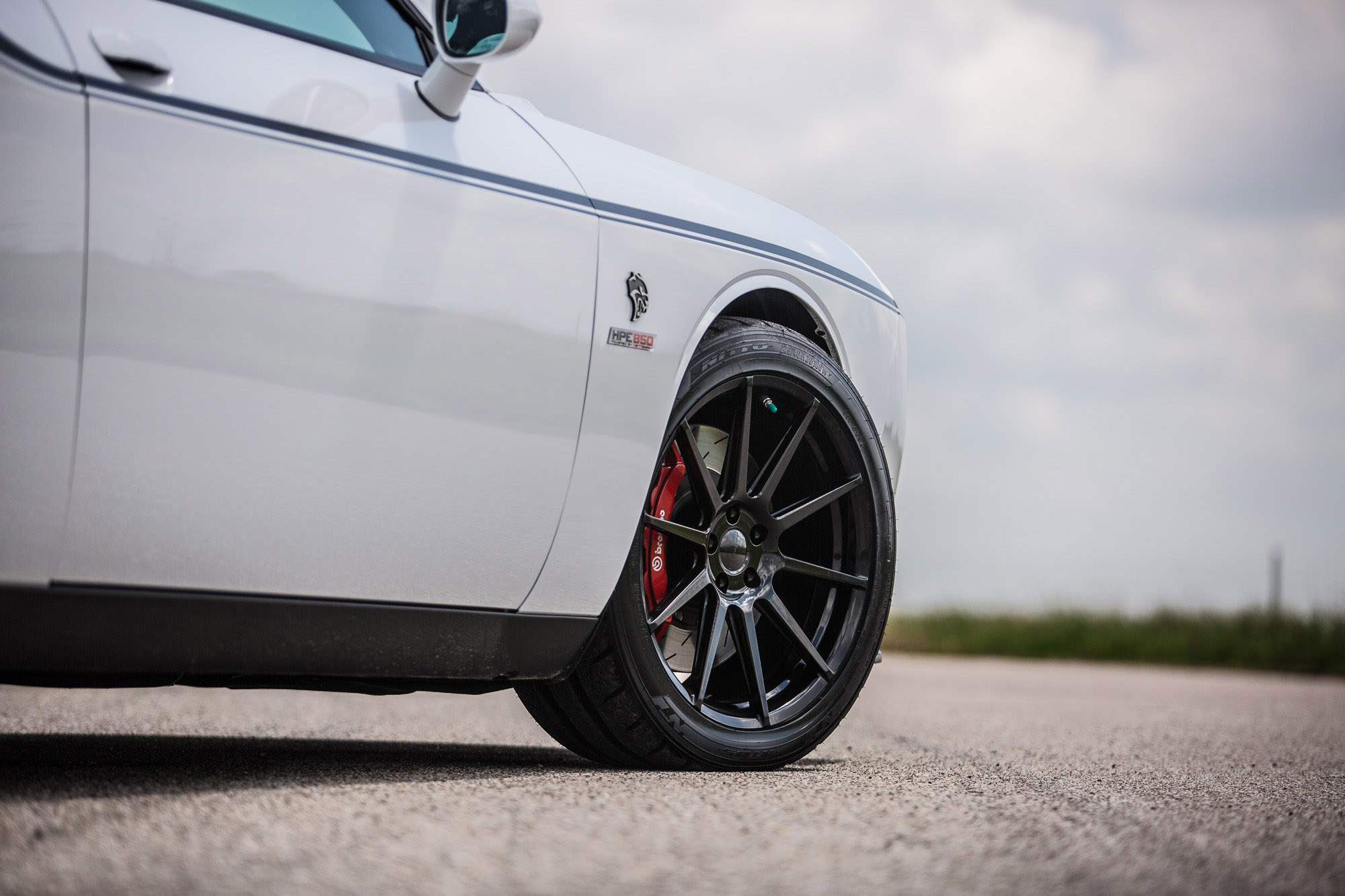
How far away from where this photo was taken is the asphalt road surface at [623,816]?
1.93 meters

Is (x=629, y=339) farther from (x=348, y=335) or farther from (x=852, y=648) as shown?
(x=852, y=648)

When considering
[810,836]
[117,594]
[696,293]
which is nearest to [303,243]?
[117,594]

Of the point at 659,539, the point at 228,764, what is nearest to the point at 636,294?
the point at 659,539

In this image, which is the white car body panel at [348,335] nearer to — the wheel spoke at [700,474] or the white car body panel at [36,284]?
the white car body panel at [36,284]

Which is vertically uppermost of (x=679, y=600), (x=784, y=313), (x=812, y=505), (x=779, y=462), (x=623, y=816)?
(x=784, y=313)

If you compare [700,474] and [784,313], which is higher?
[784,313]

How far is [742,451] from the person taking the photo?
10.5 ft

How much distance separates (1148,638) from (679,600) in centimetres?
1658

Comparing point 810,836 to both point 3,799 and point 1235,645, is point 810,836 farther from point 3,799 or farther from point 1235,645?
point 1235,645

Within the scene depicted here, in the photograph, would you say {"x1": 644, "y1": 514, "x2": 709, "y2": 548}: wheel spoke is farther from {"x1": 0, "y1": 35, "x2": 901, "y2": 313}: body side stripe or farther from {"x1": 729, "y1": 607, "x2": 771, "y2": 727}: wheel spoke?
{"x1": 0, "y1": 35, "x2": 901, "y2": 313}: body side stripe

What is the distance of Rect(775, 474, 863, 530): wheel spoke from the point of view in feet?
10.6

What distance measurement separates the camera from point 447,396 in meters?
2.60

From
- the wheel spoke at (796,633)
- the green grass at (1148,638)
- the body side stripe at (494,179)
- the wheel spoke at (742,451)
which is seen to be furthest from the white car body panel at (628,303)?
the green grass at (1148,638)

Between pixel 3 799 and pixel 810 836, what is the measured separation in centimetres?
148
